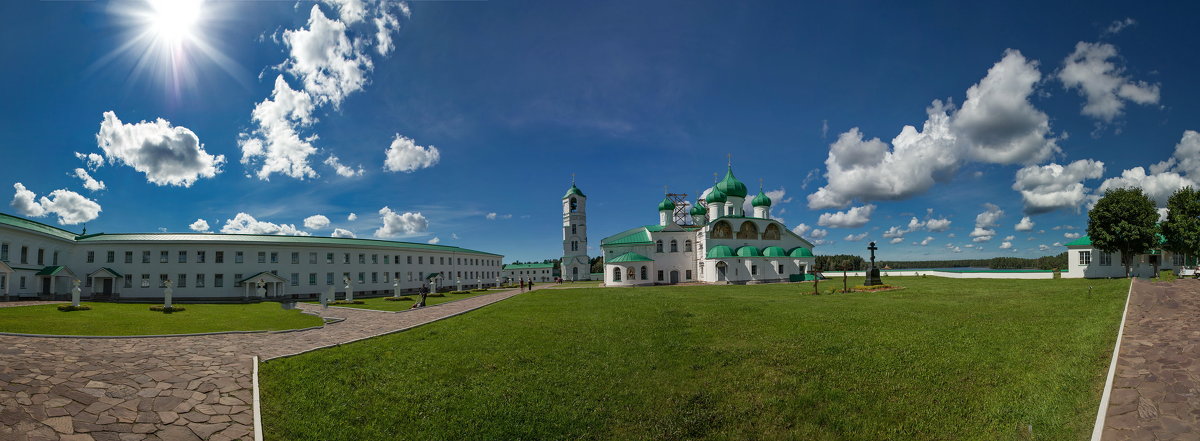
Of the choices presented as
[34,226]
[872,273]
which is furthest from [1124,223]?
[34,226]

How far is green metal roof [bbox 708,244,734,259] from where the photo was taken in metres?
50.2

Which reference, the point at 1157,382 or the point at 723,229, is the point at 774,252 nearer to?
the point at 723,229

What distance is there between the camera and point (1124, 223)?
32.5 m

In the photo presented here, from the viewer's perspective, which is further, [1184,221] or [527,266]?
[527,266]

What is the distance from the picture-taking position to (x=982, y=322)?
13883mm

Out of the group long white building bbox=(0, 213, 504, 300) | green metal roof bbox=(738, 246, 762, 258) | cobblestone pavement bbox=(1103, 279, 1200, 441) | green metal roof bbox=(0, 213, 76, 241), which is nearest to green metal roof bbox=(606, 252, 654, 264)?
green metal roof bbox=(738, 246, 762, 258)

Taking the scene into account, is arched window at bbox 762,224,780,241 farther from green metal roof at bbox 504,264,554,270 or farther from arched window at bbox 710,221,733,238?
green metal roof at bbox 504,264,554,270

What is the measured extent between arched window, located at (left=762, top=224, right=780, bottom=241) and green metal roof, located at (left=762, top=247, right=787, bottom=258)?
328cm

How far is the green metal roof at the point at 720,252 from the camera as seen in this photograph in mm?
50219

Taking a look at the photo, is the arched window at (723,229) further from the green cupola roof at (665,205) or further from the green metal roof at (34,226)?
the green metal roof at (34,226)

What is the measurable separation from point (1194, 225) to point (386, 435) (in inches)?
2064

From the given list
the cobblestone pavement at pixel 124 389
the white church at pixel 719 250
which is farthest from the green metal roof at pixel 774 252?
the cobblestone pavement at pixel 124 389

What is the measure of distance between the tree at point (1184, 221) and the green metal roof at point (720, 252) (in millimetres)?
32773

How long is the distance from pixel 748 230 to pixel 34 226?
6397 centimetres
